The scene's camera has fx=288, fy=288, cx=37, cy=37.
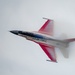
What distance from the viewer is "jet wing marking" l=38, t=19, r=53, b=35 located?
263 centimetres

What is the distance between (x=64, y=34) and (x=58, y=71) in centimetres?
34

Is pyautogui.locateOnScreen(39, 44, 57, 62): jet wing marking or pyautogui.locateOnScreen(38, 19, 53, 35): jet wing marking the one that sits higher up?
pyautogui.locateOnScreen(38, 19, 53, 35): jet wing marking

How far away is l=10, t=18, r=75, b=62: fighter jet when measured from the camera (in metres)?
2.55

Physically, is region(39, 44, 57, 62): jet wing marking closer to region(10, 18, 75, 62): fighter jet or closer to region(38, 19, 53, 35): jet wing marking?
region(10, 18, 75, 62): fighter jet

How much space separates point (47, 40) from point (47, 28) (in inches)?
5.0

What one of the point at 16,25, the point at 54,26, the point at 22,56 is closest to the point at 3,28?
the point at 16,25

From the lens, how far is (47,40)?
2570mm

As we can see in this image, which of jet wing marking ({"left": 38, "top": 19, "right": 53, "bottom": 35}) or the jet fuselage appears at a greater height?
jet wing marking ({"left": 38, "top": 19, "right": 53, "bottom": 35})

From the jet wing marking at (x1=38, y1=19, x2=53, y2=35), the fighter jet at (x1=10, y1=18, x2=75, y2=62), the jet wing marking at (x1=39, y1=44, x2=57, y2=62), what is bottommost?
the jet wing marking at (x1=39, y1=44, x2=57, y2=62)

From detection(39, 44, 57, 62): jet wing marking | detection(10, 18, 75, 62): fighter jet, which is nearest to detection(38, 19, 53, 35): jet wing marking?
detection(10, 18, 75, 62): fighter jet

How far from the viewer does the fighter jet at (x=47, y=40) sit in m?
2.55

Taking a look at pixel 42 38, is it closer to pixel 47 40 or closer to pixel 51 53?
pixel 47 40

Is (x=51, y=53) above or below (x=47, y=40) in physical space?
below

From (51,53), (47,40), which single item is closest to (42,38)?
(47,40)
